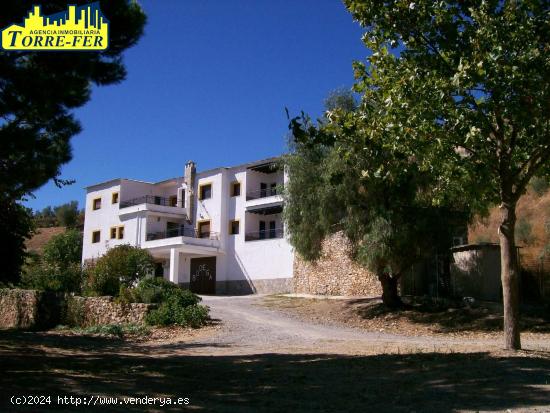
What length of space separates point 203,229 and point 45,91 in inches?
1411

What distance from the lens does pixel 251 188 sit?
4297 centimetres

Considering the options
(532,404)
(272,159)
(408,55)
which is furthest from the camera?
(272,159)

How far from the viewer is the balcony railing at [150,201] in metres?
48.7

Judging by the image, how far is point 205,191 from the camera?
4566cm

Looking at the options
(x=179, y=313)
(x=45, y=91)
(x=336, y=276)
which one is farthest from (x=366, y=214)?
(x=45, y=91)

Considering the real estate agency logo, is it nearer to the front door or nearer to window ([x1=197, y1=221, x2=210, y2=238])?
the front door

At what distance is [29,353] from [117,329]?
21.4 ft

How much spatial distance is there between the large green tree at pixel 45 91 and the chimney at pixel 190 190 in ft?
113

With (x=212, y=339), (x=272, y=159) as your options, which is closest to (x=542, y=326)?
(x=212, y=339)

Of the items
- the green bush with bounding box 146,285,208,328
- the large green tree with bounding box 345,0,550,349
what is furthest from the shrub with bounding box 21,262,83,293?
the large green tree with bounding box 345,0,550,349

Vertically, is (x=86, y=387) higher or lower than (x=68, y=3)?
lower

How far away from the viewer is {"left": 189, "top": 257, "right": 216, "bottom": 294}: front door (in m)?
43.3

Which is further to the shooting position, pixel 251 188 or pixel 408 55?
pixel 251 188

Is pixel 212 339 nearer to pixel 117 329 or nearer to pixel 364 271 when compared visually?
pixel 117 329
